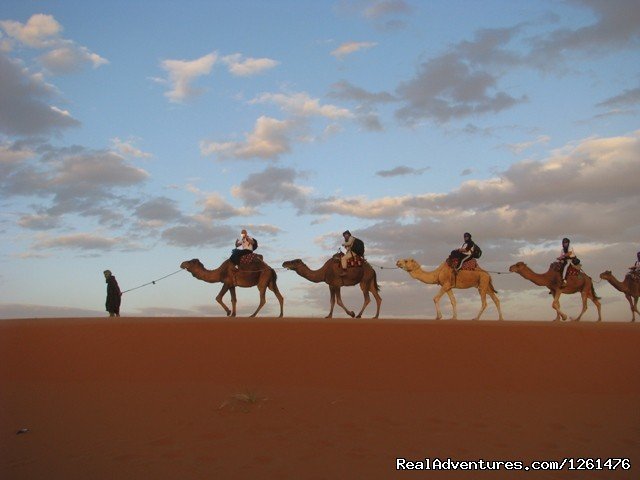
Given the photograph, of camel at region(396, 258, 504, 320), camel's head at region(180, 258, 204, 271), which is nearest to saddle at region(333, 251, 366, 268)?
camel at region(396, 258, 504, 320)

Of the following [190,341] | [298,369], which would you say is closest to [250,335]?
[190,341]

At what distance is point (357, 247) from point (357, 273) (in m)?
0.97

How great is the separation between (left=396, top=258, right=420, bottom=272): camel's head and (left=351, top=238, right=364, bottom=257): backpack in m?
2.24

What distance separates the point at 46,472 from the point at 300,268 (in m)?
15.9

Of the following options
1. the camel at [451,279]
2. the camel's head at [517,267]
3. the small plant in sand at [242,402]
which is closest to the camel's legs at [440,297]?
the camel at [451,279]

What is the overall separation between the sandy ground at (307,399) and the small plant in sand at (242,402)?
0.08 ft

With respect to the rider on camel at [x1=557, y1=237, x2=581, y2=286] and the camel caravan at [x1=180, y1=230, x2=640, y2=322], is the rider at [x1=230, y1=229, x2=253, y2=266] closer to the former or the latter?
the camel caravan at [x1=180, y1=230, x2=640, y2=322]

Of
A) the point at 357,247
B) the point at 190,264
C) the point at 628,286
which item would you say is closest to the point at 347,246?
the point at 357,247

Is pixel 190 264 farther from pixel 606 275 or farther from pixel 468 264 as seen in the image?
pixel 606 275

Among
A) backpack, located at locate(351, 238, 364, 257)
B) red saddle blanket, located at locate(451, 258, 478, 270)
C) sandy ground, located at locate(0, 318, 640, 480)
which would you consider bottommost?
sandy ground, located at locate(0, 318, 640, 480)

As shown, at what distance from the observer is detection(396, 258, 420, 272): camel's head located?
942 inches

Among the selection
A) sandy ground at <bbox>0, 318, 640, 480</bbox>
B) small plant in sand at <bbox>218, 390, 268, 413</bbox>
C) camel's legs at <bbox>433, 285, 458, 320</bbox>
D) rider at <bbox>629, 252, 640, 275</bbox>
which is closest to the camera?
sandy ground at <bbox>0, 318, 640, 480</bbox>

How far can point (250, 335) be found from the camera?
15617 mm

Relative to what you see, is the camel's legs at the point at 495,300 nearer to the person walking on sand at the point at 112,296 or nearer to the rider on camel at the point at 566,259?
the rider on camel at the point at 566,259
